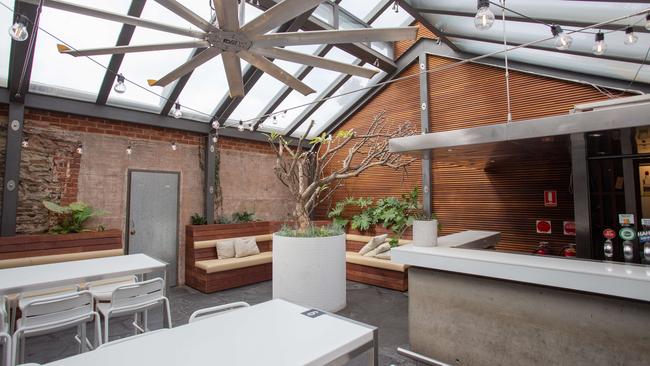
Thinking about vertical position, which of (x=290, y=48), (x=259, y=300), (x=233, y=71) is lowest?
(x=259, y=300)

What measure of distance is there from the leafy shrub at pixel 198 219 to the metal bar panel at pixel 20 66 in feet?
10.3

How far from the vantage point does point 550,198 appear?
17.4 ft

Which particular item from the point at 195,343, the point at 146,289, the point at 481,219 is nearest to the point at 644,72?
the point at 481,219

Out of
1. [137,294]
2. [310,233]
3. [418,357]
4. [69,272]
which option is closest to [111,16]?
[137,294]

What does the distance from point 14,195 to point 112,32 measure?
269 cm

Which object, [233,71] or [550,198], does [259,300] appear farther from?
[550,198]

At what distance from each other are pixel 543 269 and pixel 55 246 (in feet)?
19.8

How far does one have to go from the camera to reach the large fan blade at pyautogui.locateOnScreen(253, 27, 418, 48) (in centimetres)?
219

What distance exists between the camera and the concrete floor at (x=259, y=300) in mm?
3477

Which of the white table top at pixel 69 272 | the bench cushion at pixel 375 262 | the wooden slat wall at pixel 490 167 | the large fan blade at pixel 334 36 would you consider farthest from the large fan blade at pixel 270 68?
the bench cushion at pixel 375 262

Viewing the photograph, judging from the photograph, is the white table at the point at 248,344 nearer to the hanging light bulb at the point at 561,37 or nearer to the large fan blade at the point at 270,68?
the large fan blade at the point at 270,68

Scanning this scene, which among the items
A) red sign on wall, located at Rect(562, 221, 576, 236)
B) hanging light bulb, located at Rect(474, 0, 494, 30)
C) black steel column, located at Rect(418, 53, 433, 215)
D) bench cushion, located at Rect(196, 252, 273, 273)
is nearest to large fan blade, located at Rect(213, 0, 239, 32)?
hanging light bulb, located at Rect(474, 0, 494, 30)

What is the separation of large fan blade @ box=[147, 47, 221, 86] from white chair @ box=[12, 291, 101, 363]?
1847 mm

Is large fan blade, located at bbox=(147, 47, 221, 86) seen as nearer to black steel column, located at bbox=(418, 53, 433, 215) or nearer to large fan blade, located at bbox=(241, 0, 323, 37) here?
large fan blade, located at bbox=(241, 0, 323, 37)
